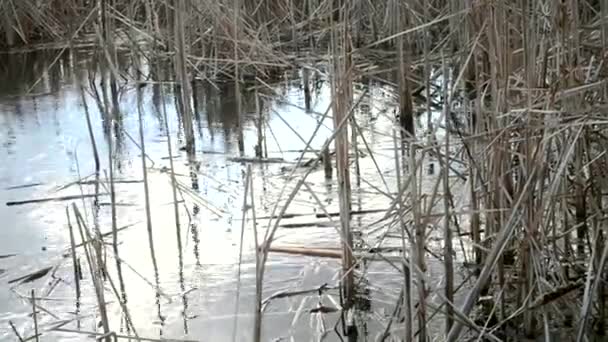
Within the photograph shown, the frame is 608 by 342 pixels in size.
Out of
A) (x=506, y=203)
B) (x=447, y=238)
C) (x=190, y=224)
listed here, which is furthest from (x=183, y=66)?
(x=447, y=238)

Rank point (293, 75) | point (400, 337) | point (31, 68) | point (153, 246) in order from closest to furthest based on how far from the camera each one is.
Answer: point (400, 337)
point (153, 246)
point (293, 75)
point (31, 68)

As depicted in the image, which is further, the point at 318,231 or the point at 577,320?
the point at 318,231

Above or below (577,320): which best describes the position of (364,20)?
above

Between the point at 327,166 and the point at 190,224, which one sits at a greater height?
the point at 327,166

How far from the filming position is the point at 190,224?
3.01 meters

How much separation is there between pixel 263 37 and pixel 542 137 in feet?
10.7

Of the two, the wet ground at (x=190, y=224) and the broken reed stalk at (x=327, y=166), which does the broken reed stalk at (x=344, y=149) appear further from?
the broken reed stalk at (x=327, y=166)

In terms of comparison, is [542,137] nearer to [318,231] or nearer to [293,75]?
[318,231]

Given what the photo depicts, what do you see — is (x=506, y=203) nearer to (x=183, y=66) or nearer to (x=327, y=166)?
(x=327, y=166)

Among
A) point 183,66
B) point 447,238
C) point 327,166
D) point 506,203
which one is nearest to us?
point 447,238

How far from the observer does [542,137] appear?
1.98m

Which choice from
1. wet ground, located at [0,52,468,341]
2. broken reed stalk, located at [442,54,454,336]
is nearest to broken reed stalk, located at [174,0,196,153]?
wet ground, located at [0,52,468,341]

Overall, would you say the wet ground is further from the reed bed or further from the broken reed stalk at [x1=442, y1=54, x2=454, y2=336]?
the broken reed stalk at [x1=442, y1=54, x2=454, y2=336]

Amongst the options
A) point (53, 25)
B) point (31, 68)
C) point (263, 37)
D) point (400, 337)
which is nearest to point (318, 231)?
point (400, 337)
